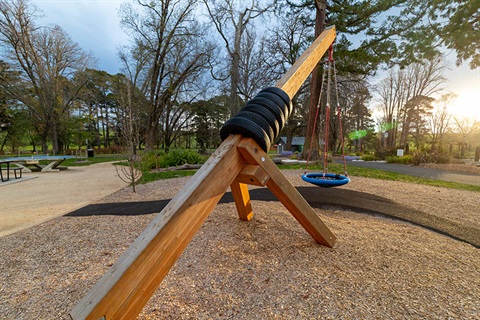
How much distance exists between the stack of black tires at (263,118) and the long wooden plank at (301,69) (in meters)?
0.21

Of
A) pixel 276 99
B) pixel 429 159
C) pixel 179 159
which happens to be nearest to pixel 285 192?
pixel 276 99

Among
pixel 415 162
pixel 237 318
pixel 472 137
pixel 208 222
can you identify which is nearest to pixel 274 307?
pixel 237 318

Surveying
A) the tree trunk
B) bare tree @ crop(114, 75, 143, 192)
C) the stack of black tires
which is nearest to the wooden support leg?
the stack of black tires

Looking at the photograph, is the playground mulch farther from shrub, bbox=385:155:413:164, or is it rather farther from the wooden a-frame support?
shrub, bbox=385:155:413:164

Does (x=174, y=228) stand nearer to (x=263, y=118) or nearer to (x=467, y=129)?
(x=263, y=118)

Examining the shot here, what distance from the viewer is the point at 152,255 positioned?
1.08 metres

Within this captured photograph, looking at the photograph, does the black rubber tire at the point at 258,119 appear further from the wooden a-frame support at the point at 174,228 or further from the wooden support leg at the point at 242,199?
the wooden support leg at the point at 242,199

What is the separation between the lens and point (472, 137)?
109 ft

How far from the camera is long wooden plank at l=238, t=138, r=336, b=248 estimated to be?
1.66 meters

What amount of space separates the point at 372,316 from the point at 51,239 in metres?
3.77

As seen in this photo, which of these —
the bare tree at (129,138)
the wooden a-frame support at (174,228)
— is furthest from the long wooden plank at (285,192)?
the bare tree at (129,138)

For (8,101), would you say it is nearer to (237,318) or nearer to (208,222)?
(208,222)

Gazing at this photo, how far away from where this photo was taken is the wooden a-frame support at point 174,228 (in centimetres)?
96

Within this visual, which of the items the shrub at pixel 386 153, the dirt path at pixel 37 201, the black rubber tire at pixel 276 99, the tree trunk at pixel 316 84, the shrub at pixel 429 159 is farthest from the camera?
the shrub at pixel 386 153
